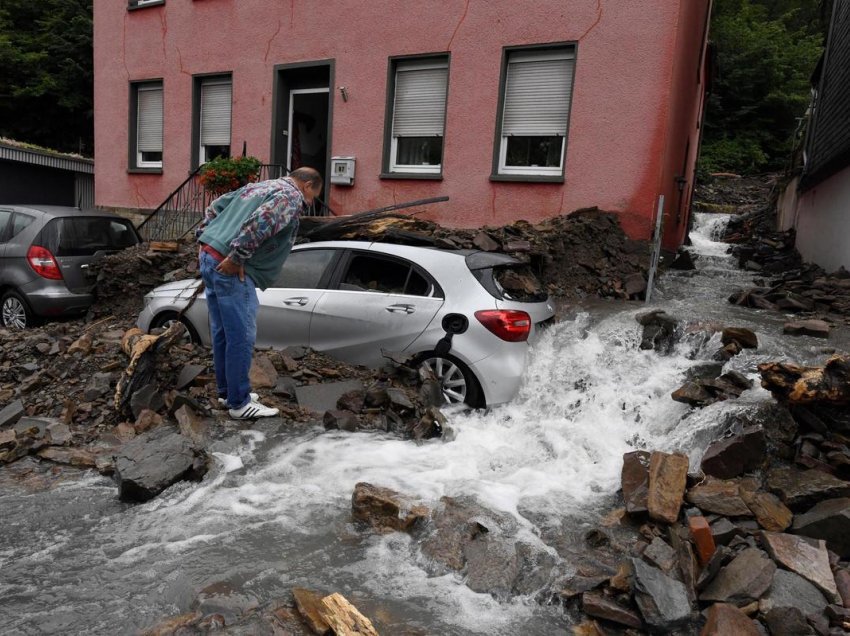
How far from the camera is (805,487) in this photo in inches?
156

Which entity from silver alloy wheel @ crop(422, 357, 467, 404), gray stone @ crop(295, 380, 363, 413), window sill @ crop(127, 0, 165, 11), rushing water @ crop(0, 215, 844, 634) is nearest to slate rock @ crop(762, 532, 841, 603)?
rushing water @ crop(0, 215, 844, 634)

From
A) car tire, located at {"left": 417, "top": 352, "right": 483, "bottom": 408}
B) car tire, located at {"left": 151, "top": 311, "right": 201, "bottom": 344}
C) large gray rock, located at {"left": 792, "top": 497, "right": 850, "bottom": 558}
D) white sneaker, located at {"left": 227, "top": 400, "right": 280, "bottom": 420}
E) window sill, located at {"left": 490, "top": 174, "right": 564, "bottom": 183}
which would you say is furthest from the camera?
window sill, located at {"left": 490, "top": 174, "right": 564, "bottom": 183}

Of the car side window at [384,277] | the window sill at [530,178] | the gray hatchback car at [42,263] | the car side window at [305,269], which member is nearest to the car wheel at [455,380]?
the car side window at [384,277]

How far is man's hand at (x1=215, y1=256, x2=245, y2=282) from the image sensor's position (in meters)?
4.79

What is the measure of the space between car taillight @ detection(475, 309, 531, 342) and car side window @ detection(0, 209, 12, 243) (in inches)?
278

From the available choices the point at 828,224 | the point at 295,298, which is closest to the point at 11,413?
the point at 295,298

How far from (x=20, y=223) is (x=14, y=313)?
1.21 m

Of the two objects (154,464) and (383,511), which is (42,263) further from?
(383,511)

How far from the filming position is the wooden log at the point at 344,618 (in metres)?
2.80

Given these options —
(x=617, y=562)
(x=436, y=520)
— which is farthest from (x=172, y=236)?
(x=617, y=562)

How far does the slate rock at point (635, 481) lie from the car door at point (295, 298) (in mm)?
3271

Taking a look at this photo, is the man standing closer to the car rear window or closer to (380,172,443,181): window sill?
the car rear window

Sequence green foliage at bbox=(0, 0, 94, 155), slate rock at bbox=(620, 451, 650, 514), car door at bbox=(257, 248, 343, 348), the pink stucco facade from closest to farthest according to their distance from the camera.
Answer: slate rock at bbox=(620, 451, 650, 514), car door at bbox=(257, 248, 343, 348), the pink stucco facade, green foliage at bbox=(0, 0, 94, 155)

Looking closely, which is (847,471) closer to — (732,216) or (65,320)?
(65,320)
